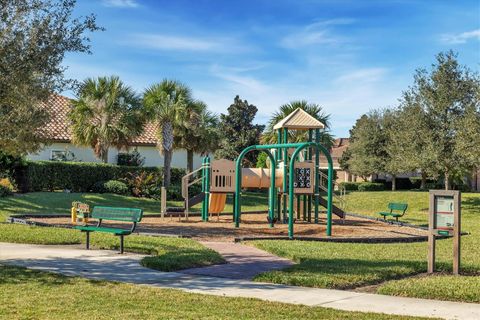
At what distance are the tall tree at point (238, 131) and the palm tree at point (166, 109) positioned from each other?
7.83m

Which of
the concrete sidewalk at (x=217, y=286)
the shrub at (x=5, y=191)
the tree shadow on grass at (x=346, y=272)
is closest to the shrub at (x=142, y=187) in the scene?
the shrub at (x=5, y=191)

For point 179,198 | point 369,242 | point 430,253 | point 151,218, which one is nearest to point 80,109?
point 179,198

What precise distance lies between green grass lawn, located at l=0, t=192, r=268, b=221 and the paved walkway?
36.7 feet

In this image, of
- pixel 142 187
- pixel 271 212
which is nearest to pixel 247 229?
pixel 271 212

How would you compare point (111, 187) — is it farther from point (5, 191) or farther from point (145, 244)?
point (145, 244)

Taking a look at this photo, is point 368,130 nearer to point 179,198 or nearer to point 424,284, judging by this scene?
point 179,198

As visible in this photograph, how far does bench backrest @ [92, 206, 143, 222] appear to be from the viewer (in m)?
13.4

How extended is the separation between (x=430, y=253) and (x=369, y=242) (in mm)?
5443

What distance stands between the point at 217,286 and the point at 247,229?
31.6 feet

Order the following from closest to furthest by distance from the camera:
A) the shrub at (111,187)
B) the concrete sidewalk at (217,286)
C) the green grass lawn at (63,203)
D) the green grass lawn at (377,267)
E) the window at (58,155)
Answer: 1. the concrete sidewalk at (217,286)
2. the green grass lawn at (377,267)
3. the green grass lawn at (63,203)
4. the shrub at (111,187)
5. the window at (58,155)

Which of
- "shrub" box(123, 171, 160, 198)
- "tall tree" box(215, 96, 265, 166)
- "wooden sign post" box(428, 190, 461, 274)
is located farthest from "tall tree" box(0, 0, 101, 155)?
"tall tree" box(215, 96, 265, 166)

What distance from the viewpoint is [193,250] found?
12.4 metres

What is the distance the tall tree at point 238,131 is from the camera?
137 ft

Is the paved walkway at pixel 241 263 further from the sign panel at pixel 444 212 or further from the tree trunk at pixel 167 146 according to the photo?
the tree trunk at pixel 167 146
